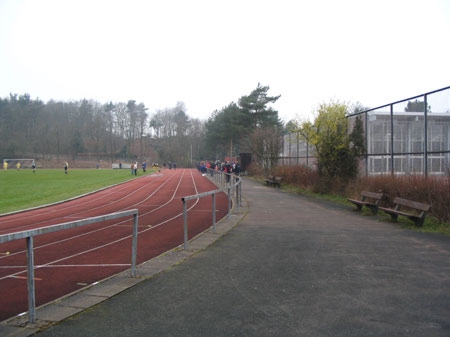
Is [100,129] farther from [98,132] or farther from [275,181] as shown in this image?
[275,181]

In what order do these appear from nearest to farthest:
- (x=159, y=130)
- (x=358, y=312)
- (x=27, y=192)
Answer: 1. (x=358, y=312)
2. (x=27, y=192)
3. (x=159, y=130)

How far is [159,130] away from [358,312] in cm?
11537

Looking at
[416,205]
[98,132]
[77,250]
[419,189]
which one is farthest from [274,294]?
[98,132]

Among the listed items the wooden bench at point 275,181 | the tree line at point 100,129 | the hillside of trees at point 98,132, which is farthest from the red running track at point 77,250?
the tree line at point 100,129

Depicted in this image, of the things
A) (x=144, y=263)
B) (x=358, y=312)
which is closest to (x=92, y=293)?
(x=144, y=263)

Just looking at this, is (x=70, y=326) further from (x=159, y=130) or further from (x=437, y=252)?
(x=159, y=130)

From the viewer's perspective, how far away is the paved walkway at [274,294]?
426 cm

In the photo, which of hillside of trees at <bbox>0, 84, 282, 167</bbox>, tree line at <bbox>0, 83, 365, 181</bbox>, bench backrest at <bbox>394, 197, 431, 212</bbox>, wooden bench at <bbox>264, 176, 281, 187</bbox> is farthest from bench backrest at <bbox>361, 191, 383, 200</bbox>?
hillside of trees at <bbox>0, 84, 282, 167</bbox>

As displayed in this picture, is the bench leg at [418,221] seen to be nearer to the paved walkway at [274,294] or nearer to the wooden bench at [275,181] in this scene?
the paved walkway at [274,294]

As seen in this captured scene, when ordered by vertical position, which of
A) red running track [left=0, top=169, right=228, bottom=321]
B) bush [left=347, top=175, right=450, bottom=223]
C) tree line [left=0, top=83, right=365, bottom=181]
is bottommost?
red running track [left=0, top=169, right=228, bottom=321]

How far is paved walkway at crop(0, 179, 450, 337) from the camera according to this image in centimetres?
426

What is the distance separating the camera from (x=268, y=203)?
1809 cm

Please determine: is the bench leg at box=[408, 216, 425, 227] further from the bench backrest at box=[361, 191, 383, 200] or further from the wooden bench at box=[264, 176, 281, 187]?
the wooden bench at box=[264, 176, 281, 187]

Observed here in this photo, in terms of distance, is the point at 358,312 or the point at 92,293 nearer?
the point at 358,312
